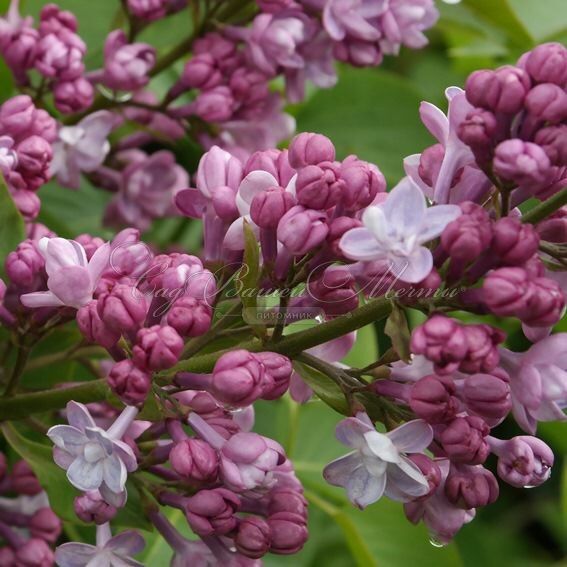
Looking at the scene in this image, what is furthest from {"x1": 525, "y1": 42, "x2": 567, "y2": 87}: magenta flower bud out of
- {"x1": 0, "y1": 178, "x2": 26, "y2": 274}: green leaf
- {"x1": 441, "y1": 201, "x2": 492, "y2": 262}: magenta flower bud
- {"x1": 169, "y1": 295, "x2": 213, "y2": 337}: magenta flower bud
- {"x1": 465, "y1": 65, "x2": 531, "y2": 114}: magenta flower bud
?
{"x1": 0, "y1": 178, "x2": 26, "y2": 274}: green leaf

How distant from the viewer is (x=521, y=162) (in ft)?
3.07

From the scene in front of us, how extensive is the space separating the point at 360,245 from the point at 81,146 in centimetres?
70

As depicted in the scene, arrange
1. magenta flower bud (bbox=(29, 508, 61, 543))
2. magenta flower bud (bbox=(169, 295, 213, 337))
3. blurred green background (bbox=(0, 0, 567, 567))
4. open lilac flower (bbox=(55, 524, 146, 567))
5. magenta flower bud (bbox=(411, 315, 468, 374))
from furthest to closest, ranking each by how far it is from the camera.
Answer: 1. blurred green background (bbox=(0, 0, 567, 567))
2. magenta flower bud (bbox=(29, 508, 61, 543))
3. open lilac flower (bbox=(55, 524, 146, 567))
4. magenta flower bud (bbox=(169, 295, 213, 337))
5. magenta flower bud (bbox=(411, 315, 468, 374))

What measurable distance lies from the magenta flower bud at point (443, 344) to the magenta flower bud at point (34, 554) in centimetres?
59

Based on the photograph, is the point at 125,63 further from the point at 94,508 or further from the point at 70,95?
the point at 94,508

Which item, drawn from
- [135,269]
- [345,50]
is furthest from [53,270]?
[345,50]

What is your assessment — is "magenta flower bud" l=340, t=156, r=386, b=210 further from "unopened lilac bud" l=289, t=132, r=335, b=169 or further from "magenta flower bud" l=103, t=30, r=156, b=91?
"magenta flower bud" l=103, t=30, r=156, b=91

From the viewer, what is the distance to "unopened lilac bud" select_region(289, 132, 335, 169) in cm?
109

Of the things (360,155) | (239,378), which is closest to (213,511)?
(239,378)

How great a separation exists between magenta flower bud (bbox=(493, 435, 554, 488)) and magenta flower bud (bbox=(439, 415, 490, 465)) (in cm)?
6

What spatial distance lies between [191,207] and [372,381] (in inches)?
10.7

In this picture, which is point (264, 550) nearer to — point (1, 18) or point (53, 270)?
point (53, 270)

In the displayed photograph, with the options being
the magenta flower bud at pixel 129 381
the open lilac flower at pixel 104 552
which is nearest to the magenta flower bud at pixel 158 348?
the magenta flower bud at pixel 129 381

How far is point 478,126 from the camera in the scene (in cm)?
97
